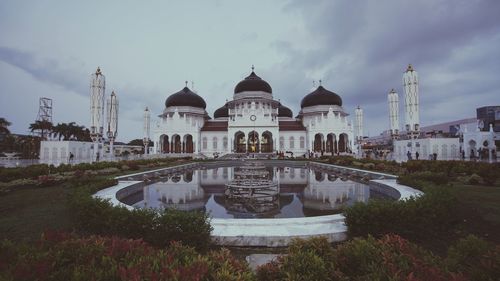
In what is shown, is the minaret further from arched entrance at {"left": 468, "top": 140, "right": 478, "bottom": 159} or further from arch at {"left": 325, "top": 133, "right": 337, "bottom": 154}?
arched entrance at {"left": 468, "top": 140, "right": 478, "bottom": 159}

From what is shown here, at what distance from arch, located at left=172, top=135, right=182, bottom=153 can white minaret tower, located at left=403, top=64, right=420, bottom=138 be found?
124 ft

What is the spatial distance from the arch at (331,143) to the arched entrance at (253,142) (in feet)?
42.7

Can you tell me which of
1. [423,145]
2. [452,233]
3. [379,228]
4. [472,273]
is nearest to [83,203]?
[379,228]

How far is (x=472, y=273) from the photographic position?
8.16 ft

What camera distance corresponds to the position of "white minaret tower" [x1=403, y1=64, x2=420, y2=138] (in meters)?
32.7

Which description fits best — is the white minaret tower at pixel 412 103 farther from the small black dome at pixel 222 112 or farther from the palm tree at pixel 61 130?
the palm tree at pixel 61 130

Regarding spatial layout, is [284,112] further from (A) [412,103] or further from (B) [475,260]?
(B) [475,260]

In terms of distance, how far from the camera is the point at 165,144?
5150cm

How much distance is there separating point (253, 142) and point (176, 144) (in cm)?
1541

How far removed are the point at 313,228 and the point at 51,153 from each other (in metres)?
30.6

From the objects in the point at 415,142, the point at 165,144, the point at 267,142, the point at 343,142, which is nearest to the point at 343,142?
the point at 343,142

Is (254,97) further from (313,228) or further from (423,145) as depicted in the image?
(313,228)

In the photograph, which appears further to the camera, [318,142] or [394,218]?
[318,142]

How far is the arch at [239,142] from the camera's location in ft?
162
